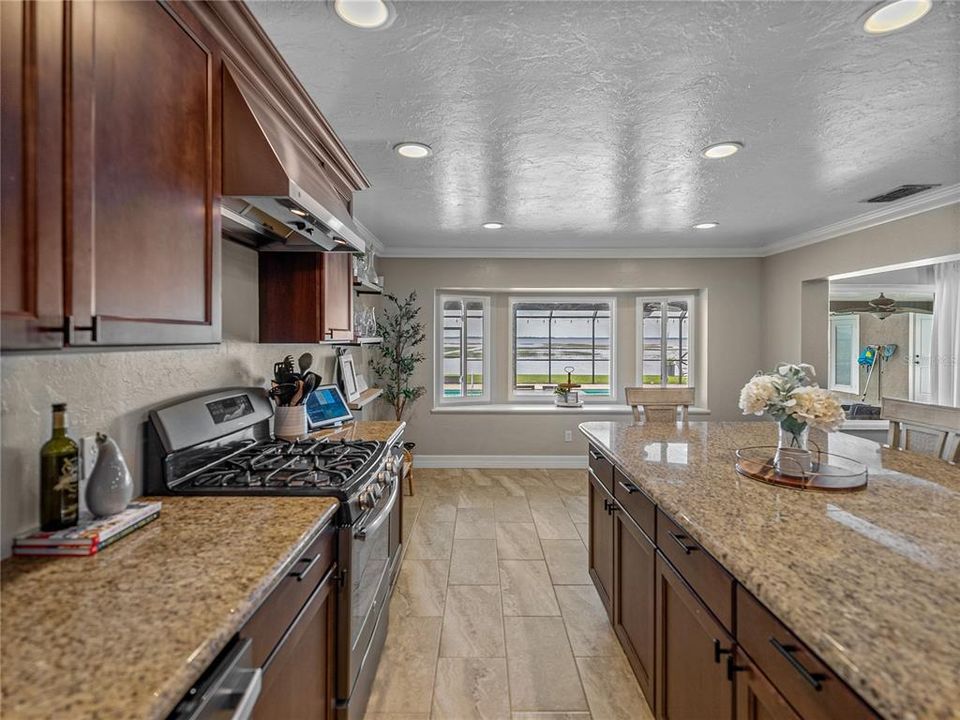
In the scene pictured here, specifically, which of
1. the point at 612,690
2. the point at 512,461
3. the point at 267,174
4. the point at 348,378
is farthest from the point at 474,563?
the point at 267,174

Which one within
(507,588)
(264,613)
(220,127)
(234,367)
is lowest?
(507,588)

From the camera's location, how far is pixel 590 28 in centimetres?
151

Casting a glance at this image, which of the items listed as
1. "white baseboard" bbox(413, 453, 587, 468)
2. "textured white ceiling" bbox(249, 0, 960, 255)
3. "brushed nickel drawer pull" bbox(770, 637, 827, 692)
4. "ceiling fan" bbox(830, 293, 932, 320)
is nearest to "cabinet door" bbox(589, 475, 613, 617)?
"brushed nickel drawer pull" bbox(770, 637, 827, 692)

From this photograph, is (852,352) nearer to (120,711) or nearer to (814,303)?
(814,303)

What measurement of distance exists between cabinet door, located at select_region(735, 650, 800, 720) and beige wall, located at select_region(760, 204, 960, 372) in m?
3.53

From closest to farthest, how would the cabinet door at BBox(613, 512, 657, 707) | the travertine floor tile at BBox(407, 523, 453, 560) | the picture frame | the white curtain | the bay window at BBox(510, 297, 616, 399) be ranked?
1. the cabinet door at BBox(613, 512, 657, 707)
2. the travertine floor tile at BBox(407, 523, 453, 560)
3. the picture frame
4. the white curtain
5. the bay window at BBox(510, 297, 616, 399)

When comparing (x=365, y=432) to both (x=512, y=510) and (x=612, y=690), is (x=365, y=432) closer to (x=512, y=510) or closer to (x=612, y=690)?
(x=612, y=690)

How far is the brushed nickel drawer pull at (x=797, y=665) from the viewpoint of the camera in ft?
2.74

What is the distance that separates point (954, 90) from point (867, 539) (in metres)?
1.87

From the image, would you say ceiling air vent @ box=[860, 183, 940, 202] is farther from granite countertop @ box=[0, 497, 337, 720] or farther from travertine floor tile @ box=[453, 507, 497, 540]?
granite countertop @ box=[0, 497, 337, 720]

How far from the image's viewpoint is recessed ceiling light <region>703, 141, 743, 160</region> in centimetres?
242

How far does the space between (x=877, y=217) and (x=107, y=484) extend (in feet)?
16.0

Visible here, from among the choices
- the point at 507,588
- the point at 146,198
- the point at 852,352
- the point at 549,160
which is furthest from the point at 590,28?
the point at 852,352

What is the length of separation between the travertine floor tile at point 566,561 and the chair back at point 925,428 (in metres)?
1.75
